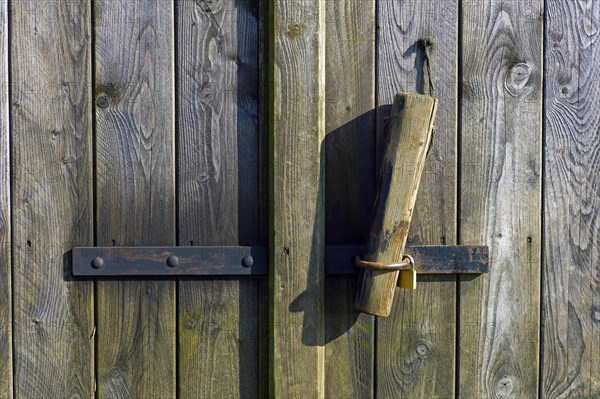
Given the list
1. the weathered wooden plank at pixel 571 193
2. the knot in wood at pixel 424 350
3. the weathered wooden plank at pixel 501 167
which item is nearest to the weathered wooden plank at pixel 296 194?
the knot in wood at pixel 424 350

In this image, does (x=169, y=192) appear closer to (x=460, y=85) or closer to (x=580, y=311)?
(x=460, y=85)

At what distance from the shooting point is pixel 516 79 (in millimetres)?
1468

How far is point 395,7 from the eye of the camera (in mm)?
1455

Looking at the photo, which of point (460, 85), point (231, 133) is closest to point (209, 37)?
point (231, 133)

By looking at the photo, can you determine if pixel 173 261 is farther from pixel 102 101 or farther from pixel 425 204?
pixel 425 204

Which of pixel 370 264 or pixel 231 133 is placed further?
pixel 231 133

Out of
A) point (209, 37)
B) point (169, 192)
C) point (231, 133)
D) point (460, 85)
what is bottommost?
point (169, 192)

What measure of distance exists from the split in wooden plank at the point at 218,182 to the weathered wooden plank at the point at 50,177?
0.23m

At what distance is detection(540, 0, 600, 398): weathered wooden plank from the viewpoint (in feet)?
4.83

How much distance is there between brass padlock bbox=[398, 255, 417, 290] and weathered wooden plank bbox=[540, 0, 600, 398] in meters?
0.36

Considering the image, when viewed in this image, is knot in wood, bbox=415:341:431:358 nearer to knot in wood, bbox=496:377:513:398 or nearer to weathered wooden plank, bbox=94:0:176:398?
knot in wood, bbox=496:377:513:398

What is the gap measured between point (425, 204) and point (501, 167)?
0.20 m

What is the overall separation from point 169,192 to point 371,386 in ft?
2.22

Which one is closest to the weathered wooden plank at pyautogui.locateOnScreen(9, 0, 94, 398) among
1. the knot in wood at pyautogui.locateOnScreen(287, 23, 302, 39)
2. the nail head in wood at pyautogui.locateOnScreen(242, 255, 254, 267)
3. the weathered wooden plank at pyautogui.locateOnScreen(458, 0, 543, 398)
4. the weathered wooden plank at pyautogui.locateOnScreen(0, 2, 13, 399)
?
the weathered wooden plank at pyautogui.locateOnScreen(0, 2, 13, 399)
